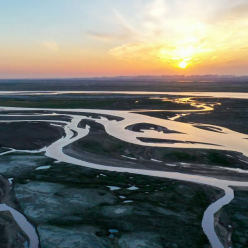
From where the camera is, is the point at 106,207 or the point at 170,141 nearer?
the point at 106,207

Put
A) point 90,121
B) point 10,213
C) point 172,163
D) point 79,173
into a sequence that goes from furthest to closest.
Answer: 1. point 90,121
2. point 172,163
3. point 79,173
4. point 10,213

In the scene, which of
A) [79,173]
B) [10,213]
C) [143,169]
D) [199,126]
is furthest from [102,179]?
[199,126]

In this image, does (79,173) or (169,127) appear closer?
(79,173)

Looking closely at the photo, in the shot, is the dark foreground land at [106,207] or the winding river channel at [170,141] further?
the winding river channel at [170,141]

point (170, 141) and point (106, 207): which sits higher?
point (170, 141)

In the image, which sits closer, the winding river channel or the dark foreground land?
the dark foreground land

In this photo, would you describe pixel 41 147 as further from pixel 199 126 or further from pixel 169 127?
pixel 199 126

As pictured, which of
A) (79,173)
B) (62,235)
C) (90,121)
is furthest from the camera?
(90,121)

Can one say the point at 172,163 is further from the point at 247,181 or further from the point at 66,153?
the point at 66,153

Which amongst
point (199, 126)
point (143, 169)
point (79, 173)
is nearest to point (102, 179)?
point (79, 173)
